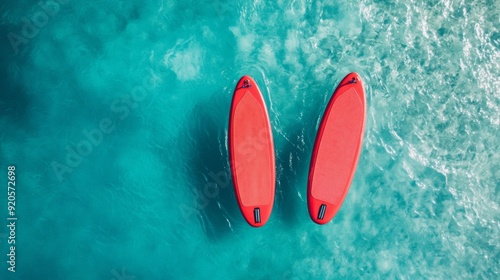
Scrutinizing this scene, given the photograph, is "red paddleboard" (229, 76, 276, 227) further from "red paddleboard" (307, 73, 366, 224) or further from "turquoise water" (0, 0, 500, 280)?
"red paddleboard" (307, 73, 366, 224)

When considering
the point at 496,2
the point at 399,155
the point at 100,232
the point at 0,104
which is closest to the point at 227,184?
the point at 100,232

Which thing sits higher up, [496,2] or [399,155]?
[496,2]

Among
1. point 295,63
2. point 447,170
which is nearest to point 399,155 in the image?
point 447,170

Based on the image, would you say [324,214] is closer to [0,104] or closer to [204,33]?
[204,33]

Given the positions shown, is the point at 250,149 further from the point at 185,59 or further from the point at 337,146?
the point at 185,59

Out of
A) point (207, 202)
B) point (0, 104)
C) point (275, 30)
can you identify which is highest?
point (0, 104)

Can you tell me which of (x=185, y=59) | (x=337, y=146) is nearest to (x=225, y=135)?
(x=185, y=59)

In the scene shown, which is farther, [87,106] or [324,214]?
[87,106]

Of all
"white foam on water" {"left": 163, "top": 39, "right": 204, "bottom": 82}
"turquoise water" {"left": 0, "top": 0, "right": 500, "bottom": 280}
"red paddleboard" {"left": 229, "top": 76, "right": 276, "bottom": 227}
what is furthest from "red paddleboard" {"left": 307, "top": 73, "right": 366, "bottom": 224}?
"white foam on water" {"left": 163, "top": 39, "right": 204, "bottom": 82}
